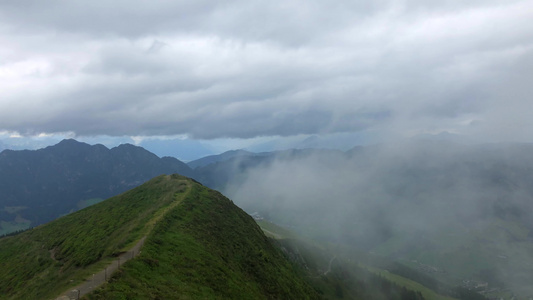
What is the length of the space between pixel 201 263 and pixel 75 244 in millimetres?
47087

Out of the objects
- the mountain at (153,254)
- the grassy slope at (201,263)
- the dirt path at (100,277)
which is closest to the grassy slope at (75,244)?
the mountain at (153,254)

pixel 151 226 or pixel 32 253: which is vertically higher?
pixel 151 226

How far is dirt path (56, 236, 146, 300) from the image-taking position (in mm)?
35041

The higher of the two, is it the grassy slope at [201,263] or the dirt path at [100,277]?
the dirt path at [100,277]

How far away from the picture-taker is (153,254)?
52094 mm

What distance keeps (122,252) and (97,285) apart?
58.2 feet

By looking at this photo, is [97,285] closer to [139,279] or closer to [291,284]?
[139,279]

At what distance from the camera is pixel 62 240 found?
94.6m

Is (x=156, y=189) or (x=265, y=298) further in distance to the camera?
(x=156, y=189)

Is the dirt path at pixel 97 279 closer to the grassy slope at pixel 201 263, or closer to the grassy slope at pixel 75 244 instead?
the grassy slope at pixel 201 263

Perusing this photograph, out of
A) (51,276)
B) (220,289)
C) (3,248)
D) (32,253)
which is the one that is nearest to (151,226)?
(51,276)

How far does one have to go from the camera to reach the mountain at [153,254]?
142ft

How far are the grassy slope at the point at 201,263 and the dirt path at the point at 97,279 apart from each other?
1707 millimetres

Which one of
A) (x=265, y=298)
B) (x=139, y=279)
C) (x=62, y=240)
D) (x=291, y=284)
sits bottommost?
(x=291, y=284)
